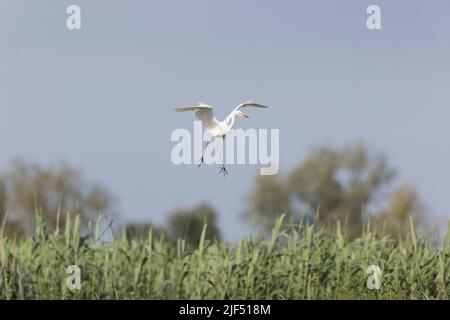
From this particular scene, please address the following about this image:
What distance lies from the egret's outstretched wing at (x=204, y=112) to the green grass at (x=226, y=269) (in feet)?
7.93

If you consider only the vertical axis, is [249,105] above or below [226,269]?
above

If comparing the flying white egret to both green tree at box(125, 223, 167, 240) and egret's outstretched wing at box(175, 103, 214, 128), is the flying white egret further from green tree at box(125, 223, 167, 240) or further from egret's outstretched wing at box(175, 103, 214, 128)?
green tree at box(125, 223, 167, 240)

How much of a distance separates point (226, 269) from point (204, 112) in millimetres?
2688

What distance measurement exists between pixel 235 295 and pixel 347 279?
1.38m

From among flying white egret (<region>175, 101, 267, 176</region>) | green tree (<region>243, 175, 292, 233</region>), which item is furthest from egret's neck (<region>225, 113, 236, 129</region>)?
green tree (<region>243, 175, 292, 233</region>)

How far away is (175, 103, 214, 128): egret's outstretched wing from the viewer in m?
6.45

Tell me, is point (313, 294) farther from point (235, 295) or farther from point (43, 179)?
point (43, 179)

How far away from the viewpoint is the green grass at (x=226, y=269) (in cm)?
855

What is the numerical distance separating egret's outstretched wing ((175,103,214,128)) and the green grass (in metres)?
2.42

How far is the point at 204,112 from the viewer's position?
6.54m

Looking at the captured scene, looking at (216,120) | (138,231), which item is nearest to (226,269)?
(138,231)

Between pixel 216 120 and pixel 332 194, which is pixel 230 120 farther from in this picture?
pixel 332 194

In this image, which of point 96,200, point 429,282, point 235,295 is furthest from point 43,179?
point 429,282

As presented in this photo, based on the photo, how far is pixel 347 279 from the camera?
8742mm
